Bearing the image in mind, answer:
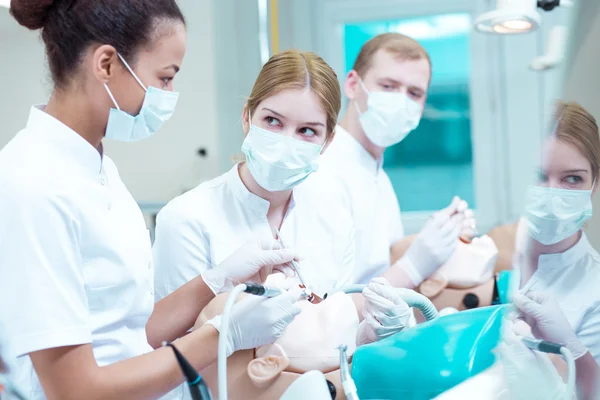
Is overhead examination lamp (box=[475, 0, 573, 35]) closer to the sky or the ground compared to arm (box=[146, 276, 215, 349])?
closer to the sky

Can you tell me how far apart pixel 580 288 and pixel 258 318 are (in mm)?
→ 546

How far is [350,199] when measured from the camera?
206 centimetres

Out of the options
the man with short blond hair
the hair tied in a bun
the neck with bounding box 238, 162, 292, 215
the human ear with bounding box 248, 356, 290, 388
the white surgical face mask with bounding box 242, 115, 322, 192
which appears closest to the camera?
the hair tied in a bun

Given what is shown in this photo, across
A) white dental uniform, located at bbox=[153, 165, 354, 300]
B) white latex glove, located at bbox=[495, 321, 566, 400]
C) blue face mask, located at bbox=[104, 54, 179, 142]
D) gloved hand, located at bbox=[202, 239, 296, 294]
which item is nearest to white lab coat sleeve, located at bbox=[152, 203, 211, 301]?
white dental uniform, located at bbox=[153, 165, 354, 300]

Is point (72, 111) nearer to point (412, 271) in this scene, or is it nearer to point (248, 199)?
point (248, 199)

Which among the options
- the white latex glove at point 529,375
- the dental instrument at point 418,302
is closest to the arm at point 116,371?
the dental instrument at point 418,302

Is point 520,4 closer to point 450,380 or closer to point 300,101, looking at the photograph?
point 300,101

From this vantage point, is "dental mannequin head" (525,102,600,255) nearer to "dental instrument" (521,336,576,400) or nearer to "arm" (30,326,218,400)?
"dental instrument" (521,336,576,400)

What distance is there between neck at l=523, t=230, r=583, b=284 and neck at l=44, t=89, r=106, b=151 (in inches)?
29.5

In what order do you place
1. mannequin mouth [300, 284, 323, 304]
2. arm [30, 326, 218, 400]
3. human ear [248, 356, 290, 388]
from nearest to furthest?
arm [30, 326, 218, 400] → human ear [248, 356, 290, 388] → mannequin mouth [300, 284, 323, 304]

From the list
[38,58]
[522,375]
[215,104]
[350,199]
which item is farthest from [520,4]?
[38,58]

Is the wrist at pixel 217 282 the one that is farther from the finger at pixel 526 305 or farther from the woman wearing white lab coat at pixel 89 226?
the finger at pixel 526 305

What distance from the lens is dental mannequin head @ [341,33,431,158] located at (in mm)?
2045

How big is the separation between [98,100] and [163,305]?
19.9 inches
